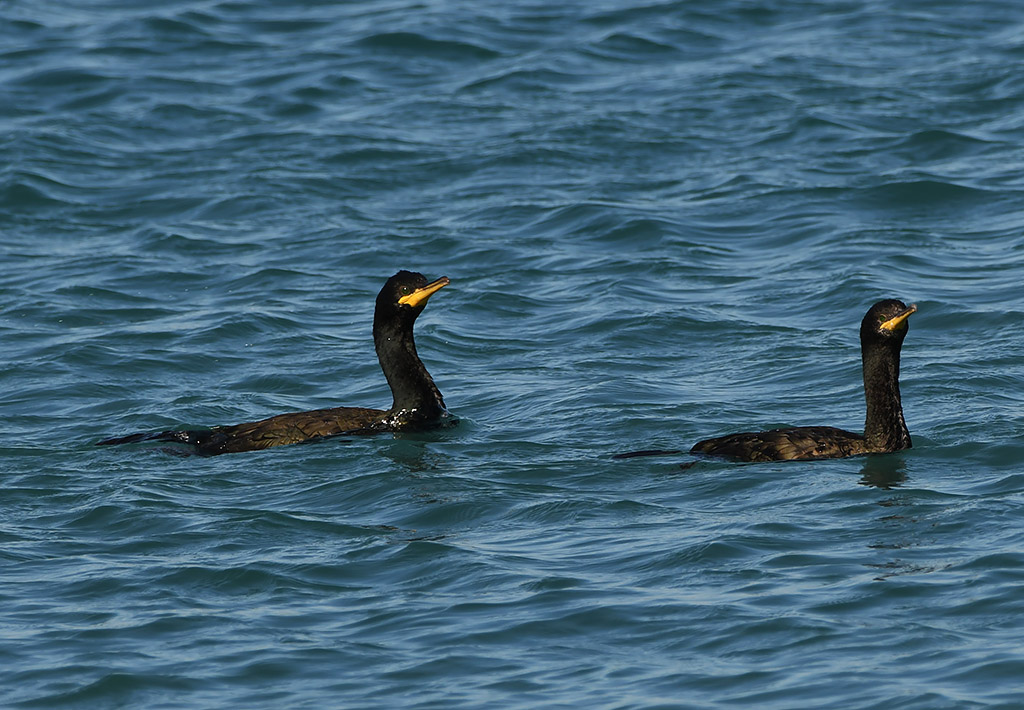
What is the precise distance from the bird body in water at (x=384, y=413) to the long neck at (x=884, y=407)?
9.40 ft

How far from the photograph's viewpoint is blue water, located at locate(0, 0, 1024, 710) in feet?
25.1

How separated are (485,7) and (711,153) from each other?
7121 mm

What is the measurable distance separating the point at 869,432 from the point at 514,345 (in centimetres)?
423

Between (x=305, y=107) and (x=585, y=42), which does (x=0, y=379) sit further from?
(x=585, y=42)

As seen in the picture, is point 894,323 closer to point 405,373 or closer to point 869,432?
point 869,432

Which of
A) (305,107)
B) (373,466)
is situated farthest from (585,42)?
(373,466)

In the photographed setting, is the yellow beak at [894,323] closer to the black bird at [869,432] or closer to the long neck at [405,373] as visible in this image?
the black bird at [869,432]

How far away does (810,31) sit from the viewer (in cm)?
2264

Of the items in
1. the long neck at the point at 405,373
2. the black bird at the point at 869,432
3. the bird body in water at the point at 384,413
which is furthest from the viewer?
the long neck at the point at 405,373

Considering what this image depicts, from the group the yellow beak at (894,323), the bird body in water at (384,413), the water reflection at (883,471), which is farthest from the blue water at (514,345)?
the yellow beak at (894,323)

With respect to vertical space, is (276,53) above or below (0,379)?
above

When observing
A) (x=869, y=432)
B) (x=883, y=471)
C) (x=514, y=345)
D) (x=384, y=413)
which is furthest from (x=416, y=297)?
(x=883, y=471)

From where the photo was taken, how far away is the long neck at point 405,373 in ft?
38.3

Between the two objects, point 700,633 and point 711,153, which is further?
point 711,153
